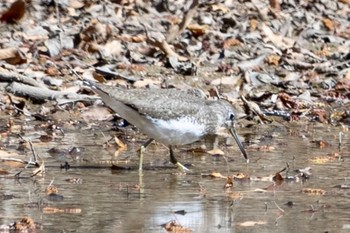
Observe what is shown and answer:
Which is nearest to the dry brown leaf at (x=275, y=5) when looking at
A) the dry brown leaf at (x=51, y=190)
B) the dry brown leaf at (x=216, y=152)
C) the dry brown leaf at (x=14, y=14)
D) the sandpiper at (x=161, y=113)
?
the dry brown leaf at (x=14, y=14)

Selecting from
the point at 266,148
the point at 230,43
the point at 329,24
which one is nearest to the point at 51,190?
the point at 266,148

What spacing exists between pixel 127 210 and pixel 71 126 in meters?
4.08

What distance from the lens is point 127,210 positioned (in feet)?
24.3

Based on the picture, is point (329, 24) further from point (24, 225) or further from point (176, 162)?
point (24, 225)

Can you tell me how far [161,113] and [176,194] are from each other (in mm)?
1617

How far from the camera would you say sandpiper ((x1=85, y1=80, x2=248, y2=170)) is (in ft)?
31.4

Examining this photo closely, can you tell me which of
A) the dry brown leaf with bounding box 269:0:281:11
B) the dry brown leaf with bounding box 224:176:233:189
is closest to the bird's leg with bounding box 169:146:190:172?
the dry brown leaf with bounding box 224:176:233:189

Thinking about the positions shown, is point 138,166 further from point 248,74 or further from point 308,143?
point 248,74

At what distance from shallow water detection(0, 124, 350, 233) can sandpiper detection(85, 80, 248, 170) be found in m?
0.28

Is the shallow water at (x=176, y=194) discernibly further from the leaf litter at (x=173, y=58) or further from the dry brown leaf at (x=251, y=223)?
the leaf litter at (x=173, y=58)

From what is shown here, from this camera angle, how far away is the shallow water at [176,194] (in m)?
7.08

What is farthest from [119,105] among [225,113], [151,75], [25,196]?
[151,75]

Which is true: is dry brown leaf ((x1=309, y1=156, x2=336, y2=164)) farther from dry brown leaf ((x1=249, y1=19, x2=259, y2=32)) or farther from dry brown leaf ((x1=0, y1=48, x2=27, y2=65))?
dry brown leaf ((x1=249, y1=19, x2=259, y2=32))

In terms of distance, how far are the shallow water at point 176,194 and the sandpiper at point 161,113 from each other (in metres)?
0.28
